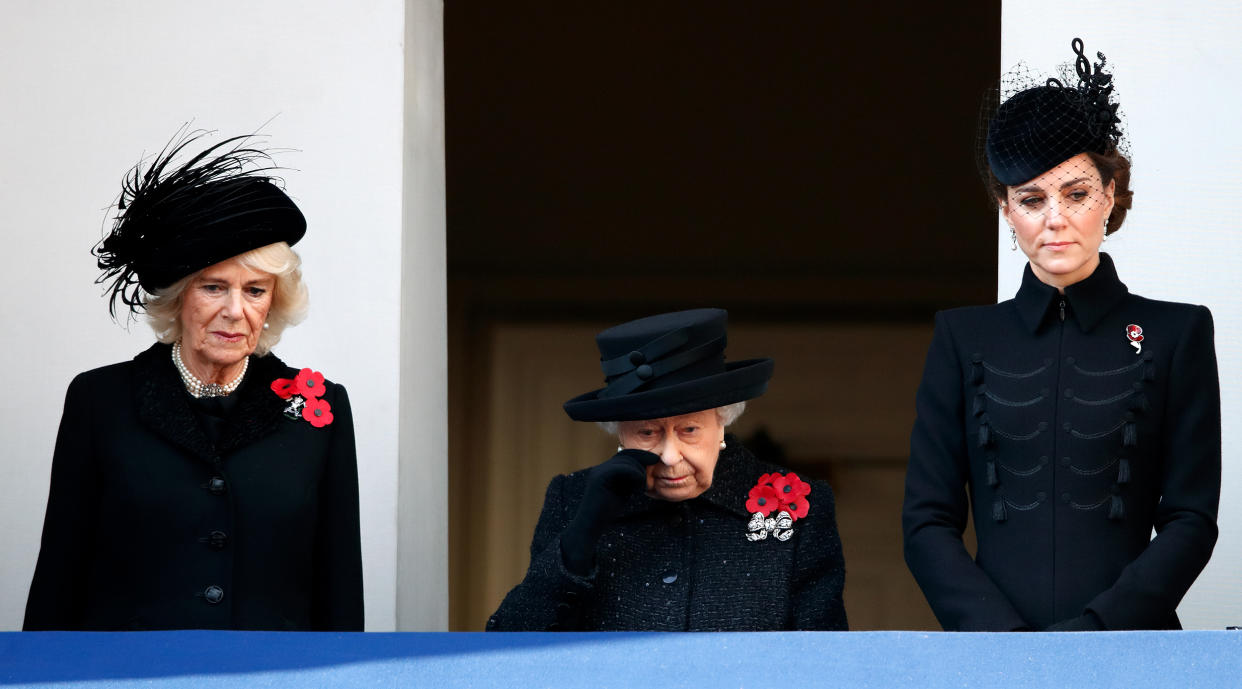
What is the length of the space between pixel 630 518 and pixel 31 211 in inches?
76.9

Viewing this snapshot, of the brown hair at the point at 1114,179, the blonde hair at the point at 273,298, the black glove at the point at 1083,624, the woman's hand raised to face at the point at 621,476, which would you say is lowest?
the black glove at the point at 1083,624

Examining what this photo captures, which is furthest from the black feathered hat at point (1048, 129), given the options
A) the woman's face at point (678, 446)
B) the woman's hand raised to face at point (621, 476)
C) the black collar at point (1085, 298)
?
the woman's hand raised to face at point (621, 476)

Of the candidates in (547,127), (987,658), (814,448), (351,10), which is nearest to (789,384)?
(814,448)

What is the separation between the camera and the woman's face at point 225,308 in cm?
329

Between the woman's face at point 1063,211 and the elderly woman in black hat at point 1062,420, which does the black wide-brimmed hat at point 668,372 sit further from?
the woman's face at point 1063,211

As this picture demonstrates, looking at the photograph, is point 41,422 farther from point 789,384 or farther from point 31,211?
point 789,384

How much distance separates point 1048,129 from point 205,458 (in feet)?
5.29

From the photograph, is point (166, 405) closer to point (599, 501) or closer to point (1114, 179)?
point (599, 501)

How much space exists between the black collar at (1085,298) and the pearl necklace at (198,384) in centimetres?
148

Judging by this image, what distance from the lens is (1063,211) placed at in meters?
2.96

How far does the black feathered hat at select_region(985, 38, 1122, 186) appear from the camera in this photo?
2.97 m

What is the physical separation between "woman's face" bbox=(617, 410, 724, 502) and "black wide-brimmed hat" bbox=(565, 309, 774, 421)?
0.04m

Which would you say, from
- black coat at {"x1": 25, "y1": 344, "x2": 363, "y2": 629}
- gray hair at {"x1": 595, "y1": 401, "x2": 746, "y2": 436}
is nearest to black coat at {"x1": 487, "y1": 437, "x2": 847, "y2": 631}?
gray hair at {"x1": 595, "y1": 401, "x2": 746, "y2": 436}

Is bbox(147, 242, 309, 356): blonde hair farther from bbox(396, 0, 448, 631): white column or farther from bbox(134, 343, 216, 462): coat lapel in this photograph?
bbox(396, 0, 448, 631): white column
